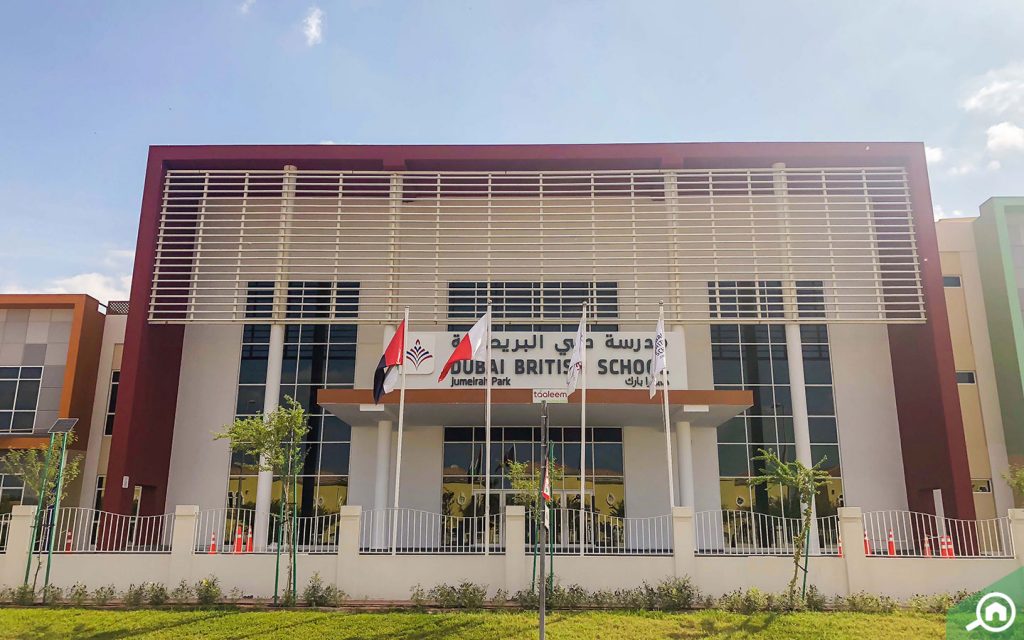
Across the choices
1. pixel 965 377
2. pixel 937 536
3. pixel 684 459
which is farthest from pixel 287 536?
pixel 965 377

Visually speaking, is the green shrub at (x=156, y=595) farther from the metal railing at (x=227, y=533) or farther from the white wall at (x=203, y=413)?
the white wall at (x=203, y=413)

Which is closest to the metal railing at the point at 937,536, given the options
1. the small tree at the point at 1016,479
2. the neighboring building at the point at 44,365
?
the small tree at the point at 1016,479

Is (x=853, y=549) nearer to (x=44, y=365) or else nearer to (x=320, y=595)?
(x=320, y=595)

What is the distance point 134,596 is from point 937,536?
19.5 meters

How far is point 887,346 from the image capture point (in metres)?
25.1

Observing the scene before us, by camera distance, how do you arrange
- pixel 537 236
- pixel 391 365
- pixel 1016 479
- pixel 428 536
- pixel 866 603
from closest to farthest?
pixel 866 603
pixel 428 536
pixel 391 365
pixel 1016 479
pixel 537 236

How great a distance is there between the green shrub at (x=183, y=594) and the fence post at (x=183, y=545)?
7.2 inches

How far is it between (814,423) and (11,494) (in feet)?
84.3

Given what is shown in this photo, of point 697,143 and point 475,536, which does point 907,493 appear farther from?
point 475,536

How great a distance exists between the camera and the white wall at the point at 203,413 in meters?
24.3

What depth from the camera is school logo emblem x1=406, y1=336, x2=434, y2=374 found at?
21500 millimetres

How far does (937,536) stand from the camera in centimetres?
2019

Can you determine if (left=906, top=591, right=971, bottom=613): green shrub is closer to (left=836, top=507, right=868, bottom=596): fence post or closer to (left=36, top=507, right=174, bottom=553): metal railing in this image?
(left=836, top=507, right=868, bottom=596): fence post

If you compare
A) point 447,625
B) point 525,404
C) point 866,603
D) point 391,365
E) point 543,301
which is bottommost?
point 447,625
